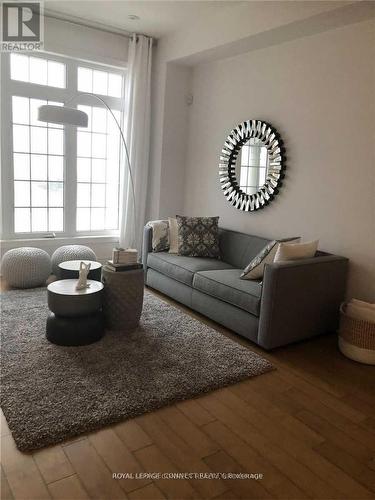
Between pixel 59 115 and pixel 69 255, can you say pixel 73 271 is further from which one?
pixel 59 115

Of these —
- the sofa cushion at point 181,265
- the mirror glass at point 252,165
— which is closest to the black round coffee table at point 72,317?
the sofa cushion at point 181,265

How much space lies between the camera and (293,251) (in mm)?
3240

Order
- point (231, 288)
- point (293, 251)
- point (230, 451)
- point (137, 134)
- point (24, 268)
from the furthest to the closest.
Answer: point (137, 134), point (24, 268), point (231, 288), point (293, 251), point (230, 451)

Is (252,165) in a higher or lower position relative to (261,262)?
higher

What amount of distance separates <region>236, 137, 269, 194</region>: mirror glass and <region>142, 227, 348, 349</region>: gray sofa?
0.64 metres

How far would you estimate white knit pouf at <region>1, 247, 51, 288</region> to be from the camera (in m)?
4.28

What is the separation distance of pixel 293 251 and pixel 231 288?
58 cm

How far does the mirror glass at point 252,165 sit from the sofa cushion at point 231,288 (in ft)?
3.42

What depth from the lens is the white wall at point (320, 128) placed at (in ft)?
11.1

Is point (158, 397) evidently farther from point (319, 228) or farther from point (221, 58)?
point (221, 58)

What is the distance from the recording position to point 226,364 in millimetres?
2881

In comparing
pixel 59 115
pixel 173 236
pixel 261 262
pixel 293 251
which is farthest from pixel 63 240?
pixel 293 251

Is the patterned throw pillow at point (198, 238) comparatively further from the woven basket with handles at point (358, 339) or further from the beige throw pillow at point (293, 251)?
the woven basket with handles at point (358, 339)

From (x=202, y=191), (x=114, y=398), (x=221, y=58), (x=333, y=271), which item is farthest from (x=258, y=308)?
(x=221, y=58)
